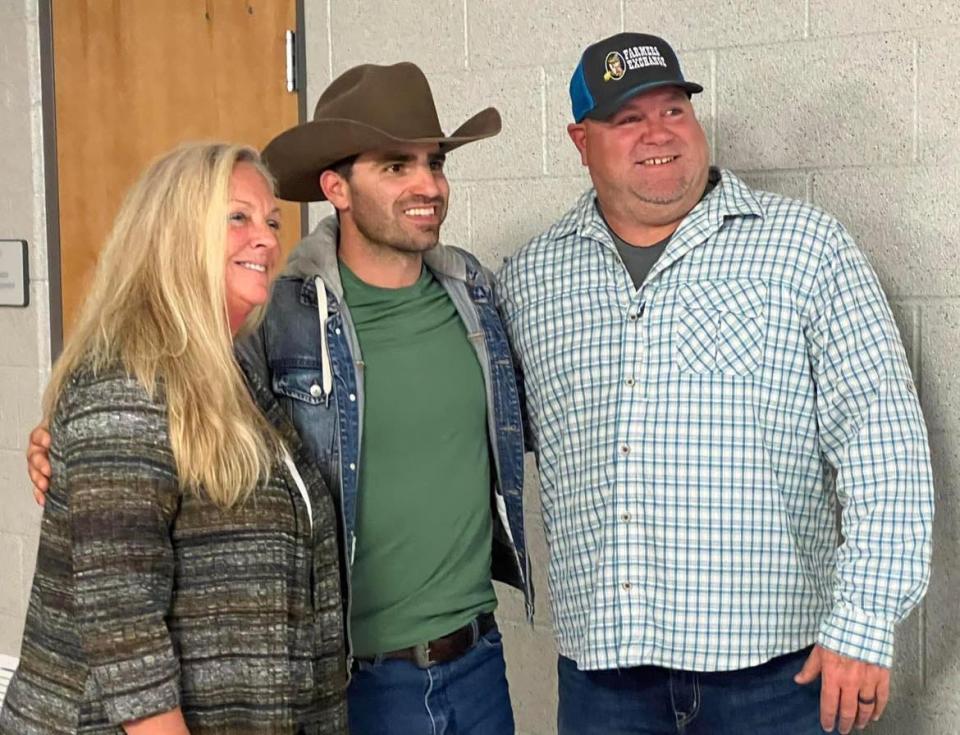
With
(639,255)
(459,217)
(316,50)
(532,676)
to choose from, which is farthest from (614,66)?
(532,676)

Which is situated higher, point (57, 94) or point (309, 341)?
point (57, 94)

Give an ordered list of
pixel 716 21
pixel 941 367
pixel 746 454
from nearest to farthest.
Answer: pixel 746 454 → pixel 941 367 → pixel 716 21

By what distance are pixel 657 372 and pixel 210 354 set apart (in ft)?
2.37

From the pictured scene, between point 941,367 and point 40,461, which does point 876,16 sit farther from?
point 40,461

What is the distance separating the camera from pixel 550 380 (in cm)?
222

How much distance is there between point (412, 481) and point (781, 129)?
935 mm

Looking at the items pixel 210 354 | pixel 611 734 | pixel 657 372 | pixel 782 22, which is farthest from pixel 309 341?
pixel 782 22

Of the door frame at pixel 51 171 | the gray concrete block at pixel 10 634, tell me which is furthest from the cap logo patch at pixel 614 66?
the gray concrete block at pixel 10 634

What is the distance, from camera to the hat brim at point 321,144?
2100 mm

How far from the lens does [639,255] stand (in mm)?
2197

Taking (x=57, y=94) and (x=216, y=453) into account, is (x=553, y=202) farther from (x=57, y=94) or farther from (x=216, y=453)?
(x=57, y=94)

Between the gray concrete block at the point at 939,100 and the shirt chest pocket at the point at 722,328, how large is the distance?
431mm

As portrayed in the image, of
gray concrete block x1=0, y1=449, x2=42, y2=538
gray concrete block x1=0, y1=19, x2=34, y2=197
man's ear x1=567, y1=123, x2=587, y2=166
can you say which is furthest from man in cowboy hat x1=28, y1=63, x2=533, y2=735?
gray concrete block x1=0, y1=449, x2=42, y2=538

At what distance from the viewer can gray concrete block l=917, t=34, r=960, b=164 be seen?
220cm
